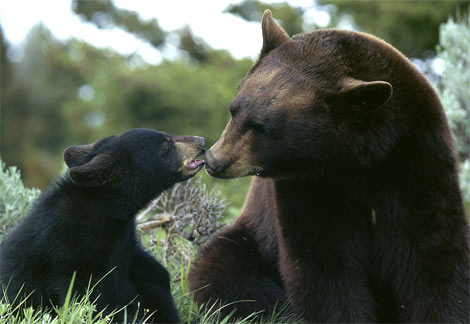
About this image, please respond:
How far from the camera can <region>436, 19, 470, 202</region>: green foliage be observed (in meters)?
6.18

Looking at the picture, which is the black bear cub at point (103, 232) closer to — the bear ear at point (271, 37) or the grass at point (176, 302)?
the grass at point (176, 302)

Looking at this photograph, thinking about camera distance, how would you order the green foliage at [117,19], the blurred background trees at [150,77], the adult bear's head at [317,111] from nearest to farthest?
the adult bear's head at [317,111] < the blurred background trees at [150,77] < the green foliage at [117,19]

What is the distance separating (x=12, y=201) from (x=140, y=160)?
1.54 meters

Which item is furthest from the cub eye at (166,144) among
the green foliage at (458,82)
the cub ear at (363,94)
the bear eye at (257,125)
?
the green foliage at (458,82)

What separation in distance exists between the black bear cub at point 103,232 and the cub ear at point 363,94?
1124 mm

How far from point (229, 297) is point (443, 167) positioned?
56.4 inches

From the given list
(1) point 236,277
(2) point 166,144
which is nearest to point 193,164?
(2) point 166,144

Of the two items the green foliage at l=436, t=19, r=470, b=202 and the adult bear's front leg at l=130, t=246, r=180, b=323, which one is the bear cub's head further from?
the green foliage at l=436, t=19, r=470, b=202

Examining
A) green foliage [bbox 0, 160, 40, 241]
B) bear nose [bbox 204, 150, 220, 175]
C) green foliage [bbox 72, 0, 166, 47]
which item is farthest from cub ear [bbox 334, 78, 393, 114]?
green foliage [bbox 72, 0, 166, 47]

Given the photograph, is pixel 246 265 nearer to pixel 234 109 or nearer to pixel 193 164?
pixel 193 164

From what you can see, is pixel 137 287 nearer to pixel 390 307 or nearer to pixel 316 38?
pixel 390 307

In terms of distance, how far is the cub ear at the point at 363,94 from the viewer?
9.08 feet

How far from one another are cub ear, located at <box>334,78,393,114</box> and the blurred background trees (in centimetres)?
327

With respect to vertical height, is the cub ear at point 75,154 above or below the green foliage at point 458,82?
below
